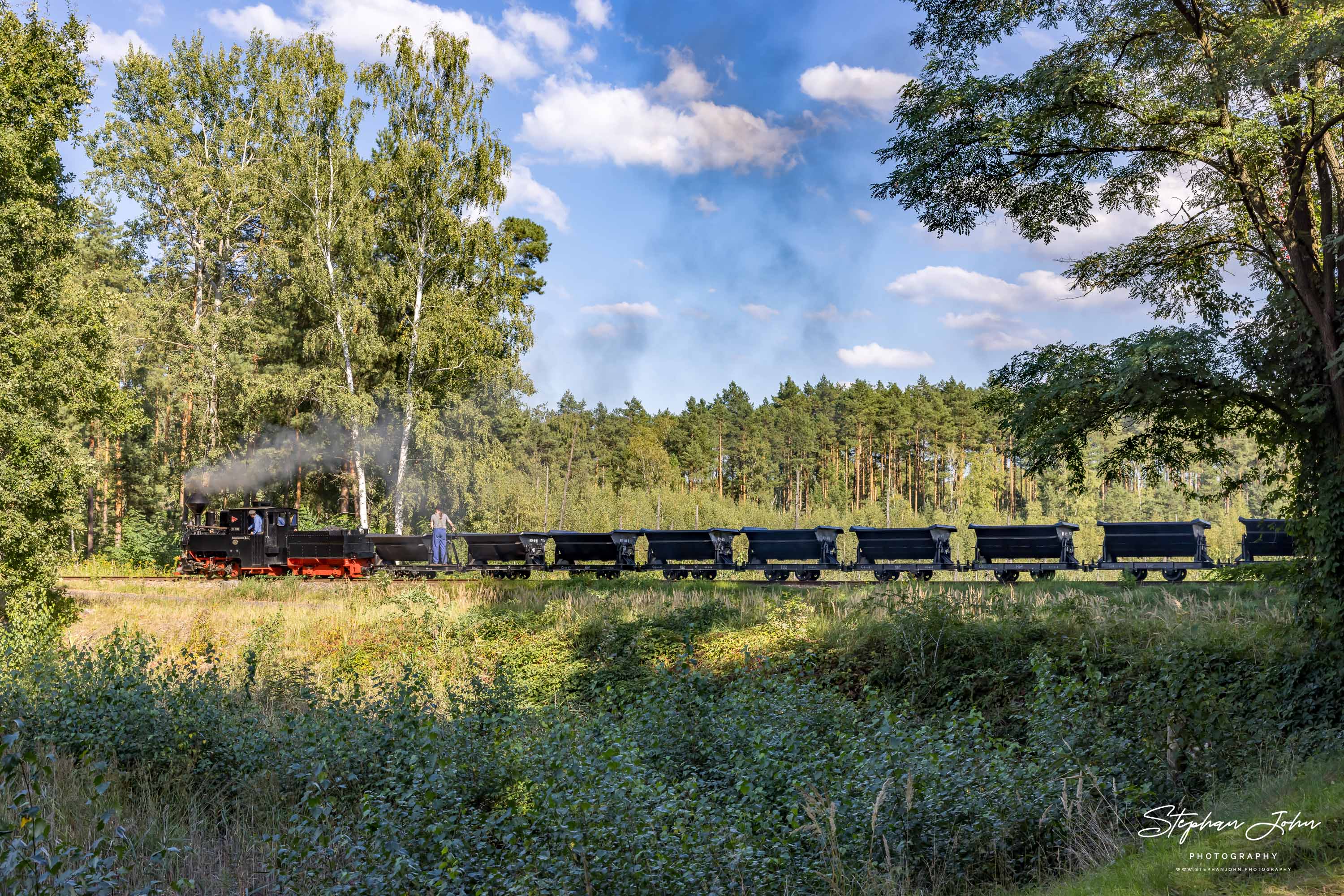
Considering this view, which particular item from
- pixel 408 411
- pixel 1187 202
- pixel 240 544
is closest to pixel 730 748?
pixel 1187 202

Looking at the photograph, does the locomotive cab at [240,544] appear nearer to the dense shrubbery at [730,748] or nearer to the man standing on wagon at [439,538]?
the man standing on wagon at [439,538]

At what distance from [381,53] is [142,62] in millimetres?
10463

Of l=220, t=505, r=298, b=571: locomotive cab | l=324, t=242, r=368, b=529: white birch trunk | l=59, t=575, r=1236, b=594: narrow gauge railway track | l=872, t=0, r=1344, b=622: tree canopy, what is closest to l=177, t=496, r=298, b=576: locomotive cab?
l=220, t=505, r=298, b=571: locomotive cab

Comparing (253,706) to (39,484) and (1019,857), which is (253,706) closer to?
(1019,857)

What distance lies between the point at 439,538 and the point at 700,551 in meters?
7.81

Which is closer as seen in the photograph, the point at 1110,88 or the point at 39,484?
the point at 1110,88

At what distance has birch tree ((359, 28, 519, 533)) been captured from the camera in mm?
31031

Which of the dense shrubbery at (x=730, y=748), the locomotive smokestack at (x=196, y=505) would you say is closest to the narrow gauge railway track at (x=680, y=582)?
the locomotive smokestack at (x=196, y=505)

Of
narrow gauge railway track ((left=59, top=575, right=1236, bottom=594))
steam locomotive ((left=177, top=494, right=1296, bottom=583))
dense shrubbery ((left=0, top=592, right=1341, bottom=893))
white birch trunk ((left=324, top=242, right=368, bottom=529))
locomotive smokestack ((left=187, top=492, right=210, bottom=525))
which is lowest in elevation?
dense shrubbery ((left=0, top=592, right=1341, bottom=893))

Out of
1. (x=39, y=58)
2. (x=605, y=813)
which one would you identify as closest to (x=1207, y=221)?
(x=605, y=813)

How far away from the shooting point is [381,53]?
31.8m

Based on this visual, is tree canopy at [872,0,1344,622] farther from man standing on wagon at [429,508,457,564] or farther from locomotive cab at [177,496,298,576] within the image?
locomotive cab at [177,496,298,576]

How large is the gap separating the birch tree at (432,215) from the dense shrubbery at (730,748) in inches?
728

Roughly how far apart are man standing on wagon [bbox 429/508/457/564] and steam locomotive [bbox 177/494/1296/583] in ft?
1.26
